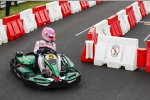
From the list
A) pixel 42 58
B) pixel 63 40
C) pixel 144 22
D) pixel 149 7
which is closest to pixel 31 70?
pixel 42 58

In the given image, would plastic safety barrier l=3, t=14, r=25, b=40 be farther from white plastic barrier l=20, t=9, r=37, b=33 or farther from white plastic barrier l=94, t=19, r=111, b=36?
white plastic barrier l=94, t=19, r=111, b=36

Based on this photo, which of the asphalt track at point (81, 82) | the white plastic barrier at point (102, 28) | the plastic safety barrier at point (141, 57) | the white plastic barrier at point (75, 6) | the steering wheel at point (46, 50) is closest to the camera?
the asphalt track at point (81, 82)

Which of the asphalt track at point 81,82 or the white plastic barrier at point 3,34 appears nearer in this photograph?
the asphalt track at point 81,82

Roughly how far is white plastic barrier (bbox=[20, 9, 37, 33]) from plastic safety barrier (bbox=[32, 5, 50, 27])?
1.41 ft

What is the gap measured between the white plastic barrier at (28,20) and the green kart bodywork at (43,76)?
6.30 meters

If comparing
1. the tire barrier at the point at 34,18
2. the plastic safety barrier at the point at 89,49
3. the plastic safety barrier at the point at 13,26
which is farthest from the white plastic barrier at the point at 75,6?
the plastic safety barrier at the point at 89,49

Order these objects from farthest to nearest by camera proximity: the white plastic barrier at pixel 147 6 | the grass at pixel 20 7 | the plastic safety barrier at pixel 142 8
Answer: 1. the grass at pixel 20 7
2. the white plastic barrier at pixel 147 6
3. the plastic safety barrier at pixel 142 8

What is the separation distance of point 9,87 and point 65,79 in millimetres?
1723

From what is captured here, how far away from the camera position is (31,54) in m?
13.1

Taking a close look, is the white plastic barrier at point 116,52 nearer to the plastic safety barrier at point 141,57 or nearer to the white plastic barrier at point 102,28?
the plastic safety barrier at point 141,57

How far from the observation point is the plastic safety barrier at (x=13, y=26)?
17422mm

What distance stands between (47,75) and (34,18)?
8.85 m

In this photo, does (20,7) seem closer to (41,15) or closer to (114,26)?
(41,15)

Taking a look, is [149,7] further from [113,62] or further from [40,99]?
[40,99]
